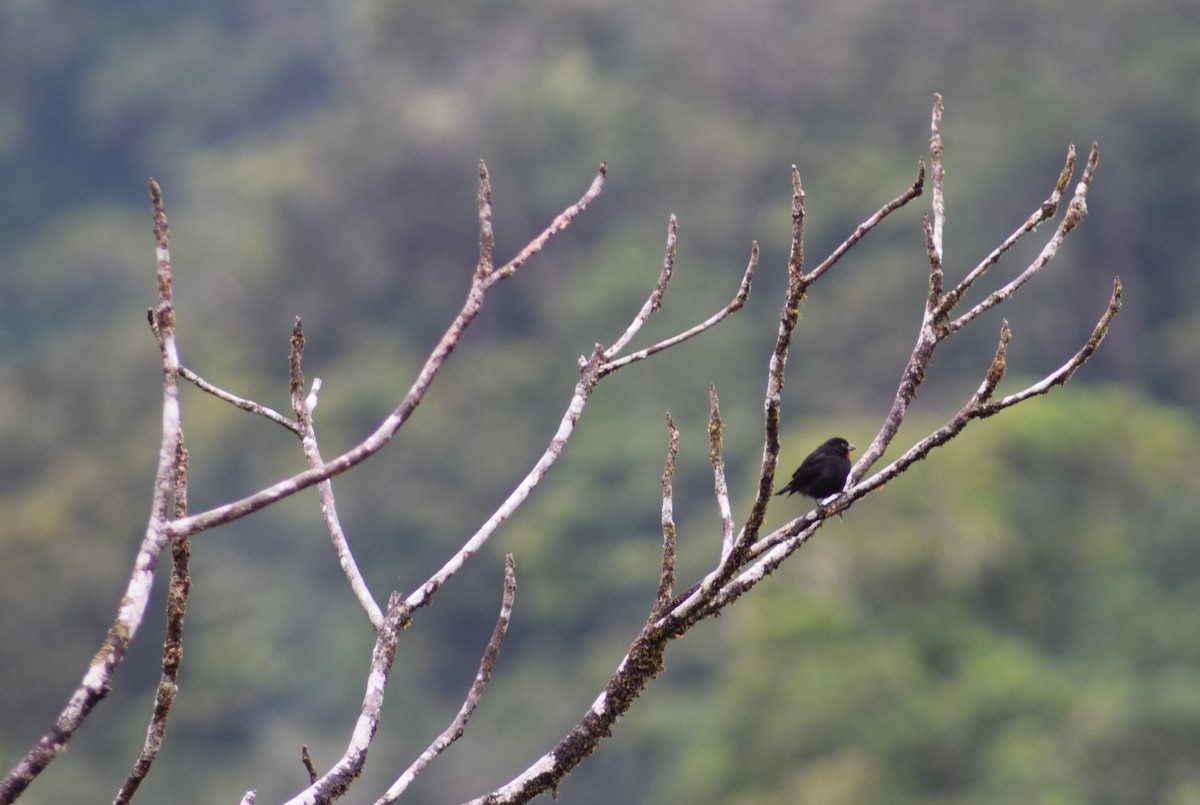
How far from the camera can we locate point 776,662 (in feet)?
93.3

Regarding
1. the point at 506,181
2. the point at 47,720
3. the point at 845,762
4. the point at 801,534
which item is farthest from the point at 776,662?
the point at 801,534

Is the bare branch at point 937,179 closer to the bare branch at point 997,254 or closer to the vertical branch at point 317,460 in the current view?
the bare branch at point 997,254

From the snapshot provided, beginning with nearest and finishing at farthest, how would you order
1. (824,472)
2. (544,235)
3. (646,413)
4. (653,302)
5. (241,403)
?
(544,235) → (241,403) → (653,302) → (824,472) → (646,413)

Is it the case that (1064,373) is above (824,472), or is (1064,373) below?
below

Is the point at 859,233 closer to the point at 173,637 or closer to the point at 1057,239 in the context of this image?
the point at 1057,239

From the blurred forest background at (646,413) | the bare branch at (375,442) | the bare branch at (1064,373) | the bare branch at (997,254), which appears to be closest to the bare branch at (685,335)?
the bare branch at (375,442)

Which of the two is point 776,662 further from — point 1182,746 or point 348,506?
point 348,506

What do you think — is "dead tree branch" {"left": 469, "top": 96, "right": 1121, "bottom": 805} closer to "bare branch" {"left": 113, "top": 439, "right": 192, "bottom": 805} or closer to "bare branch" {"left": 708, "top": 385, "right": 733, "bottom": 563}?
"bare branch" {"left": 708, "top": 385, "right": 733, "bottom": 563}

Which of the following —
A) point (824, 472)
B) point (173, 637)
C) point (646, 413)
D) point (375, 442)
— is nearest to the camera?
point (375, 442)

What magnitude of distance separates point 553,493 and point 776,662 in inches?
466

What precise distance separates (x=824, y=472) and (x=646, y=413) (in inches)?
1272

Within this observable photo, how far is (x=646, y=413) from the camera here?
3966 centimetres

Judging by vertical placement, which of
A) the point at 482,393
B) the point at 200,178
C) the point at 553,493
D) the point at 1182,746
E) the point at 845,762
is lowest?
the point at 1182,746

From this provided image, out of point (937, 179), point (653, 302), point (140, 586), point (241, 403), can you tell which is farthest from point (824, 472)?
point (140, 586)
